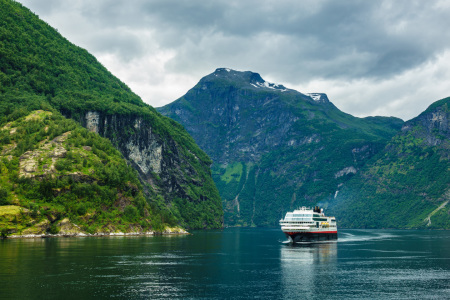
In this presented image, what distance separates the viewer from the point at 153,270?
286 feet

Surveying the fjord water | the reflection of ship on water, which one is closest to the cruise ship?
the reflection of ship on water

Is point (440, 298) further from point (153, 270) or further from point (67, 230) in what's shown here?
point (67, 230)

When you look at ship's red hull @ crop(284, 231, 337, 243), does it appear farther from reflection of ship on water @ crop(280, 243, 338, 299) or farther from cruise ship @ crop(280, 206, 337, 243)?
reflection of ship on water @ crop(280, 243, 338, 299)

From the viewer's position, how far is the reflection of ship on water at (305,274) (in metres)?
68.9

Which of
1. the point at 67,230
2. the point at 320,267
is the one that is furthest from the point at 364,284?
the point at 67,230

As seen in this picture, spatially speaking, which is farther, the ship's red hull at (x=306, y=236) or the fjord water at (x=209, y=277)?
the ship's red hull at (x=306, y=236)

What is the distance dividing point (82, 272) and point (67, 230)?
119m

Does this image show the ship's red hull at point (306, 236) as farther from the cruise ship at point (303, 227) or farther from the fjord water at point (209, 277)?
the fjord water at point (209, 277)

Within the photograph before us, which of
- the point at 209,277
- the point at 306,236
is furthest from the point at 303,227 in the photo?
the point at 209,277

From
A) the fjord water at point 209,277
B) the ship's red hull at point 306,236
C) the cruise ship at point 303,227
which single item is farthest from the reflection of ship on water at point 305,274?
the ship's red hull at point 306,236

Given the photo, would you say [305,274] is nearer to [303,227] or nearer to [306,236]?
[303,227]

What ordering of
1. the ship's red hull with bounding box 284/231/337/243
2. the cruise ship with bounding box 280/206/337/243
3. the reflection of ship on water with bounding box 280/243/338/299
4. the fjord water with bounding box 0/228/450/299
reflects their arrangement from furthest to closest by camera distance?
the ship's red hull with bounding box 284/231/337/243 < the cruise ship with bounding box 280/206/337/243 < the reflection of ship on water with bounding box 280/243/338/299 < the fjord water with bounding box 0/228/450/299

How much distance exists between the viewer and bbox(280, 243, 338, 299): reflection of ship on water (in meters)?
68.9

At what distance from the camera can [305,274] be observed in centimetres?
8706
